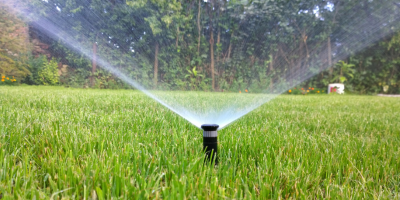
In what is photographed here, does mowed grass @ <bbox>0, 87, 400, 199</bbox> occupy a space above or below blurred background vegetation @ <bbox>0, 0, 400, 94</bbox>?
below

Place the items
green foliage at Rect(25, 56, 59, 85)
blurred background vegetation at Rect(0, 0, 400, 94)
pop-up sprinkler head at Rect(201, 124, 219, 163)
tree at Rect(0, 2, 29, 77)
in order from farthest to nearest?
green foliage at Rect(25, 56, 59, 85), tree at Rect(0, 2, 29, 77), blurred background vegetation at Rect(0, 0, 400, 94), pop-up sprinkler head at Rect(201, 124, 219, 163)

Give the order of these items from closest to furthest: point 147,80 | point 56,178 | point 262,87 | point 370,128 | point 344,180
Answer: point 56,178, point 344,180, point 370,128, point 147,80, point 262,87

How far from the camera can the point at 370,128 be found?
205 cm

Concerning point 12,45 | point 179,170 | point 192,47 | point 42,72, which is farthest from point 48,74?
point 179,170

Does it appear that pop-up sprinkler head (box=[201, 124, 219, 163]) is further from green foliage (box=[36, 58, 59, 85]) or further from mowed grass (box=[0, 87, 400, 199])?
green foliage (box=[36, 58, 59, 85])

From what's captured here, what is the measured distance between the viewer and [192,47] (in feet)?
33.0

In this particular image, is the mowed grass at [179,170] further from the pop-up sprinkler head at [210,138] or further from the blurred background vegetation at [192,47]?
the blurred background vegetation at [192,47]

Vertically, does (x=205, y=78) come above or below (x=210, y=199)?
above

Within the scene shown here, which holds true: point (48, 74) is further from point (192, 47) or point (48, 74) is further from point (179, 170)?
point (179, 170)

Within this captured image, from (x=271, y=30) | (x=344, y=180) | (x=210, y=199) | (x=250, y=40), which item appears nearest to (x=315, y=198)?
(x=344, y=180)

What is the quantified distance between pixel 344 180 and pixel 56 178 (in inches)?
44.9

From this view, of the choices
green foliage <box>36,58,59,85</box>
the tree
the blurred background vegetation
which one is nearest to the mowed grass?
the blurred background vegetation

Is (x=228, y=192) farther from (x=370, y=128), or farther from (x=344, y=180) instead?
(x=370, y=128)

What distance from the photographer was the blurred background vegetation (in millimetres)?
9078
